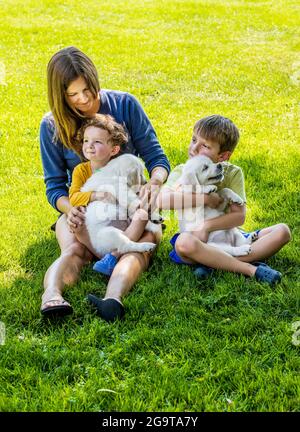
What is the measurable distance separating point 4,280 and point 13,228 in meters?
0.84

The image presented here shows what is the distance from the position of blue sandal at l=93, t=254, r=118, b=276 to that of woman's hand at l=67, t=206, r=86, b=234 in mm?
285

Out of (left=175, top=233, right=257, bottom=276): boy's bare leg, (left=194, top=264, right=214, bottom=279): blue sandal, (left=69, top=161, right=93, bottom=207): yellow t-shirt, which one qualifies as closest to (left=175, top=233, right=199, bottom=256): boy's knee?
(left=175, top=233, right=257, bottom=276): boy's bare leg

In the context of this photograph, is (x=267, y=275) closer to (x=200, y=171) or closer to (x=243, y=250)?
(x=243, y=250)

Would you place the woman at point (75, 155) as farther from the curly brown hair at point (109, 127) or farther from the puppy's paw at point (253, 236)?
the puppy's paw at point (253, 236)

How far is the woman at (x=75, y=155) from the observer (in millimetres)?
3803

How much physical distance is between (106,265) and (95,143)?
782mm

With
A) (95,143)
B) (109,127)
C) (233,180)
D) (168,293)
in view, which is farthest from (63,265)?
(233,180)

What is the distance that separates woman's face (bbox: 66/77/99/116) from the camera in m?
4.21

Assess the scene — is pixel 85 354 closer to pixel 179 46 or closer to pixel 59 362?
pixel 59 362

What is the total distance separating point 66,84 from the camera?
420cm

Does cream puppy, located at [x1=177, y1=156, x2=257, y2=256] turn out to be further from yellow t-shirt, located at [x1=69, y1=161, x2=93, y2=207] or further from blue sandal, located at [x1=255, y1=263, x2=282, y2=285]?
yellow t-shirt, located at [x1=69, y1=161, x2=93, y2=207]

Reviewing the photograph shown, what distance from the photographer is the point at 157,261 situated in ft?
14.1

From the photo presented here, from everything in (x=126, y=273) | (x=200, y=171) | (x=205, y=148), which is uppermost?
(x=205, y=148)
